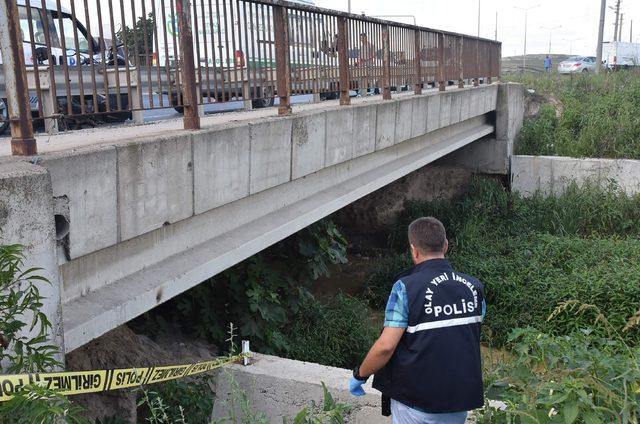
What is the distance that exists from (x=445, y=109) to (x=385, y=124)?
122 inches

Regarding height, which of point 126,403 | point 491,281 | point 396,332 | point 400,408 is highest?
point 396,332

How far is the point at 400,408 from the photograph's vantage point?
11.2ft

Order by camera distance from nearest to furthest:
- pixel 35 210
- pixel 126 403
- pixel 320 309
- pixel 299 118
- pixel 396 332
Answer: pixel 35 210 < pixel 396 332 < pixel 126 403 < pixel 299 118 < pixel 320 309

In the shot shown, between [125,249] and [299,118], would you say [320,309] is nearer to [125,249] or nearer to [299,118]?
[299,118]

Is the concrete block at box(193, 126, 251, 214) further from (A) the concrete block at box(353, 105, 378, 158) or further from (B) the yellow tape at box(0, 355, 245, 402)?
(A) the concrete block at box(353, 105, 378, 158)

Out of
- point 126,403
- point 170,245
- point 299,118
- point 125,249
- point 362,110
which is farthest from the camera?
point 362,110

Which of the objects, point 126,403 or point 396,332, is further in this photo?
point 126,403

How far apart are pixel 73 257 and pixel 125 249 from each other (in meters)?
0.51

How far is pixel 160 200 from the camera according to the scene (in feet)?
13.2

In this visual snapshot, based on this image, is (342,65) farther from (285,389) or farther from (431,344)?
(431,344)

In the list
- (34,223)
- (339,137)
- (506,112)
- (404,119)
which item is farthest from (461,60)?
(34,223)

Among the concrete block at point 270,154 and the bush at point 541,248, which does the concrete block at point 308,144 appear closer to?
the concrete block at point 270,154

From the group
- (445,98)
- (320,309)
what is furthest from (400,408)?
(445,98)

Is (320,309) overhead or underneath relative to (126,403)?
underneath
